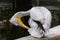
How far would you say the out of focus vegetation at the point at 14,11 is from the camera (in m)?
2.45

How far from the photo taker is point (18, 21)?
6.18ft

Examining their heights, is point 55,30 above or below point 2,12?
below

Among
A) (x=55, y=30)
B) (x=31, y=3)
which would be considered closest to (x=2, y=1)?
(x=31, y=3)

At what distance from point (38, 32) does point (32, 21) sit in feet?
0.48

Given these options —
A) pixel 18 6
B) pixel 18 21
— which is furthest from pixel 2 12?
pixel 18 21

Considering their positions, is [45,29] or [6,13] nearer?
[45,29]

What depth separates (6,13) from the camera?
2.60 m

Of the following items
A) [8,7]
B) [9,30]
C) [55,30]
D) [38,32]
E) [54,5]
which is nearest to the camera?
[38,32]

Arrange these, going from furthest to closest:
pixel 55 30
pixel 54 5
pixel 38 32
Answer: pixel 54 5, pixel 55 30, pixel 38 32

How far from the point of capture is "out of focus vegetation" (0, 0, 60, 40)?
2445 millimetres

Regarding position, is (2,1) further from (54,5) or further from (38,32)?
(38,32)

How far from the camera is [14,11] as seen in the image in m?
2.63

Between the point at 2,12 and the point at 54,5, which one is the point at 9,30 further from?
the point at 54,5

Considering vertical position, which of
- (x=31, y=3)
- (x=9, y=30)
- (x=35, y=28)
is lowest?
(x=9, y=30)
